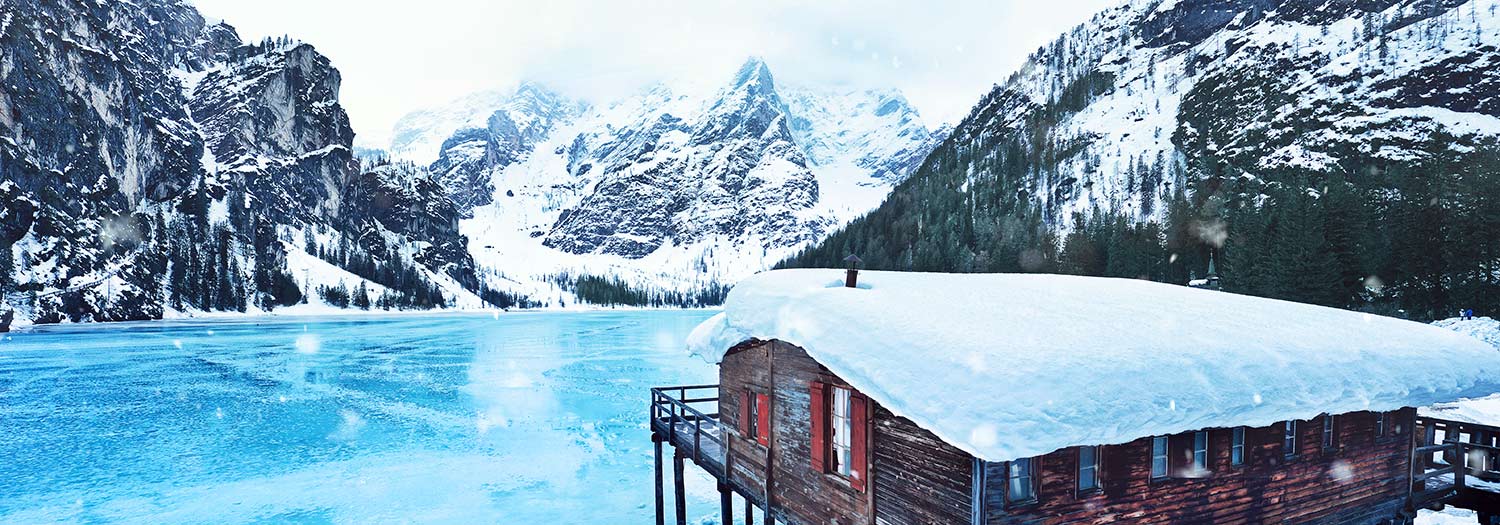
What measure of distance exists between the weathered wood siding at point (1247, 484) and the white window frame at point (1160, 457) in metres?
0.08

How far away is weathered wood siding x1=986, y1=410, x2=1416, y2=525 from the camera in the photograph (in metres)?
10.6

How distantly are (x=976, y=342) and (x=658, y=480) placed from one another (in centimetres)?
1634

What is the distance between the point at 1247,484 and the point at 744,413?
9763 millimetres

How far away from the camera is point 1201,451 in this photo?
1209 centimetres

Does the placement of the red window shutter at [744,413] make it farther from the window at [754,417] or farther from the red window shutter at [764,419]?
the red window shutter at [764,419]

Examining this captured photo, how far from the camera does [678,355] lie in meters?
83.8

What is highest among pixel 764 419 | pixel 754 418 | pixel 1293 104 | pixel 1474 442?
pixel 1293 104

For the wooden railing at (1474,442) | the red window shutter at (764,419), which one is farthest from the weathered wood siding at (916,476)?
the wooden railing at (1474,442)

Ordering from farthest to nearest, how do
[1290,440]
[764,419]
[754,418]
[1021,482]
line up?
1. [754,418]
2. [764,419]
3. [1290,440]
4. [1021,482]

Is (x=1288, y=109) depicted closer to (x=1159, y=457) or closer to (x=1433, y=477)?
(x=1433, y=477)

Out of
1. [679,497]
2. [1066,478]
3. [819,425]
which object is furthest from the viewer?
[679,497]

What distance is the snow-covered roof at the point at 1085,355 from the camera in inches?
358

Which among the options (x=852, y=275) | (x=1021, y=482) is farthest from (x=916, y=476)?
(x=852, y=275)

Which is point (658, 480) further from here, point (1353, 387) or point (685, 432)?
point (1353, 387)
